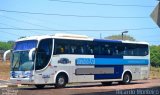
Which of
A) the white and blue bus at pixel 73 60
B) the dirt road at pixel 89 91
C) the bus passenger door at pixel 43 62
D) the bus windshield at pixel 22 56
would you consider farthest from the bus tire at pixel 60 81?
the bus windshield at pixel 22 56

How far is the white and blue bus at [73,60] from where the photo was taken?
25.3 m

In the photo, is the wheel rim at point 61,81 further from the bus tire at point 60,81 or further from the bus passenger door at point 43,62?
the bus passenger door at point 43,62

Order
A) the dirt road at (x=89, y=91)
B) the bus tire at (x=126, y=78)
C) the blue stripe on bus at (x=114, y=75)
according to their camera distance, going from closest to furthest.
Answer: the dirt road at (x=89, y=91)
the blue stripe on bus at (x=114, y=75)
the bus tire at (x=126, y=78)

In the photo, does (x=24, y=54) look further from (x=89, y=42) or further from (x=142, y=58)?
(x=142, y=58)

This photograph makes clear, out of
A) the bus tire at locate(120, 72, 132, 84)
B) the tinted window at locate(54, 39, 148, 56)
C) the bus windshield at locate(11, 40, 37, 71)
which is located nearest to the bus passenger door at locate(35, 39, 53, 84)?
the bus windshield at locate(11, 40, 37, 71)

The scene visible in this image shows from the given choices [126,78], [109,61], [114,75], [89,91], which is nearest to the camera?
[89,91]

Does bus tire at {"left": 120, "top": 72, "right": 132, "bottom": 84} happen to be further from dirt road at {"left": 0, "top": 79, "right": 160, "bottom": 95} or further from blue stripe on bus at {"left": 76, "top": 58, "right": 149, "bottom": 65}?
dirt road at {"left": 0, "top": 79, "right": 160, "bottom": 95}

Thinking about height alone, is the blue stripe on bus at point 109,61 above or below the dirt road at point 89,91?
above

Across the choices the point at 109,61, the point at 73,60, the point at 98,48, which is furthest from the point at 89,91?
the point at 109,61

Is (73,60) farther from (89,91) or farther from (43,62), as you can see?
(89,91)

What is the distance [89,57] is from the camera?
93.1ft

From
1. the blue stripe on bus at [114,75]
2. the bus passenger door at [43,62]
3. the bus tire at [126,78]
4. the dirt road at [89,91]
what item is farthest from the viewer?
the bus tire at [126,78]

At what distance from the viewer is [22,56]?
25.8 meters

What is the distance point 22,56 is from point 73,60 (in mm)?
3567
